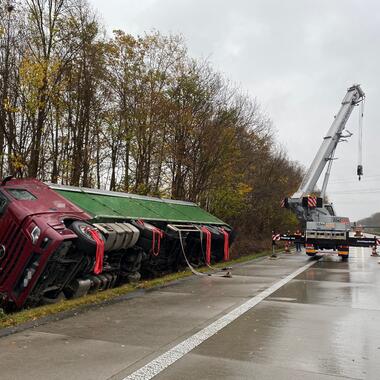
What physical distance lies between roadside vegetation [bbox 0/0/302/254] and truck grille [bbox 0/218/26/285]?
6.07 meters

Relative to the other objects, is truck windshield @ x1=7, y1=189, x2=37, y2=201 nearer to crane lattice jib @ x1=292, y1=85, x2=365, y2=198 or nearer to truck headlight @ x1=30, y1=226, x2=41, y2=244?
truck headlight @ x1=30, y1=226, x2=41, y2=244

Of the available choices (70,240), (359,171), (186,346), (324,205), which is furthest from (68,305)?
(359,171)

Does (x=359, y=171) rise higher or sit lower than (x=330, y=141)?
lower

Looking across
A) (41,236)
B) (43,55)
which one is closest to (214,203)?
(43,55)

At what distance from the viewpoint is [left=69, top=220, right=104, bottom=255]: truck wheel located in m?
7.78

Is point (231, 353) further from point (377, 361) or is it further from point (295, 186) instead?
point (295, 186)

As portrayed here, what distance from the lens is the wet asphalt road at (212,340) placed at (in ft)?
15.6

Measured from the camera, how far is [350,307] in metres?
8.60

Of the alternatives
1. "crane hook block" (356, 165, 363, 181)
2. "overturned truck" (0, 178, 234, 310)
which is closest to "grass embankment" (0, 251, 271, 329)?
"overturned truck" (0, 178, 234, 310)

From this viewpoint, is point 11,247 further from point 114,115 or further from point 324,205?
point 324,205

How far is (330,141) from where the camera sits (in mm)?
23719

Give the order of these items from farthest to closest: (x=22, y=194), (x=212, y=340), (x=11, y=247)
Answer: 1. (x=22, y=194)
2. (x=11, y=247)
3. (x=212, y=340)

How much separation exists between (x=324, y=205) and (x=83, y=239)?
58.8 ft

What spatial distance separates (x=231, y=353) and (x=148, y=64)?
16572mm
